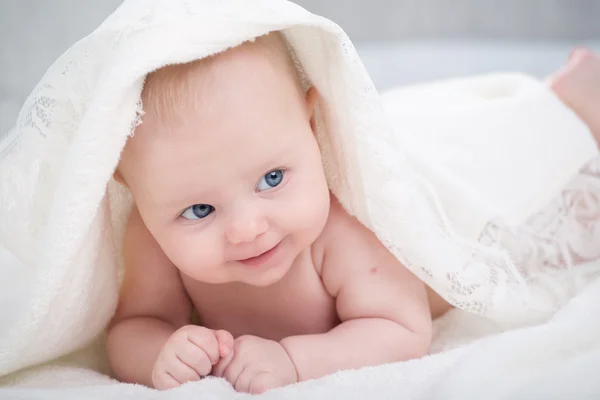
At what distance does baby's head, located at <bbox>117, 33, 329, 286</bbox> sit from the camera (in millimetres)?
683

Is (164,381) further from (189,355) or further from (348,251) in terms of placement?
(348,251)

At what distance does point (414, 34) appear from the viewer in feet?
7.02

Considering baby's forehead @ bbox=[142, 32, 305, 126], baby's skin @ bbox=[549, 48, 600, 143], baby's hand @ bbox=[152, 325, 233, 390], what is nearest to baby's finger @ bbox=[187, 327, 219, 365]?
baby's hand @ bbox=[152, 325, 233, 390]

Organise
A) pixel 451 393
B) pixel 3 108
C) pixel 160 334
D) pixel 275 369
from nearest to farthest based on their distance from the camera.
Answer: pixel 451 393 < pixel 275 369 < pixel 160 334 < pixel 3 108

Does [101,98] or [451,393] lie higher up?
[101,98]

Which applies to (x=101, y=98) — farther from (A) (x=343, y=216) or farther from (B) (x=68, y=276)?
(A) (x=343, y=216)

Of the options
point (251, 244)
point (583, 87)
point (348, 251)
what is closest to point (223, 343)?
point (251, 244)

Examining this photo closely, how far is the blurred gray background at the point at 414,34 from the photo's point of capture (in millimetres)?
1309

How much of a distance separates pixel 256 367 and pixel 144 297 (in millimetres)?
241

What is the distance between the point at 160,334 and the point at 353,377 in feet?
0.91

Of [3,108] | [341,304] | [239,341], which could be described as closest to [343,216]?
[341,304]

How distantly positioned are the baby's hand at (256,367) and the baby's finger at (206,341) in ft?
0.06

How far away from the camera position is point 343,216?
0.87 metres

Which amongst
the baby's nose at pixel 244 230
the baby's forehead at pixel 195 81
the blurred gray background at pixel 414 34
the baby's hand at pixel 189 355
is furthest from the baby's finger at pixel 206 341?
the blurred gray background at pixel 414 34
